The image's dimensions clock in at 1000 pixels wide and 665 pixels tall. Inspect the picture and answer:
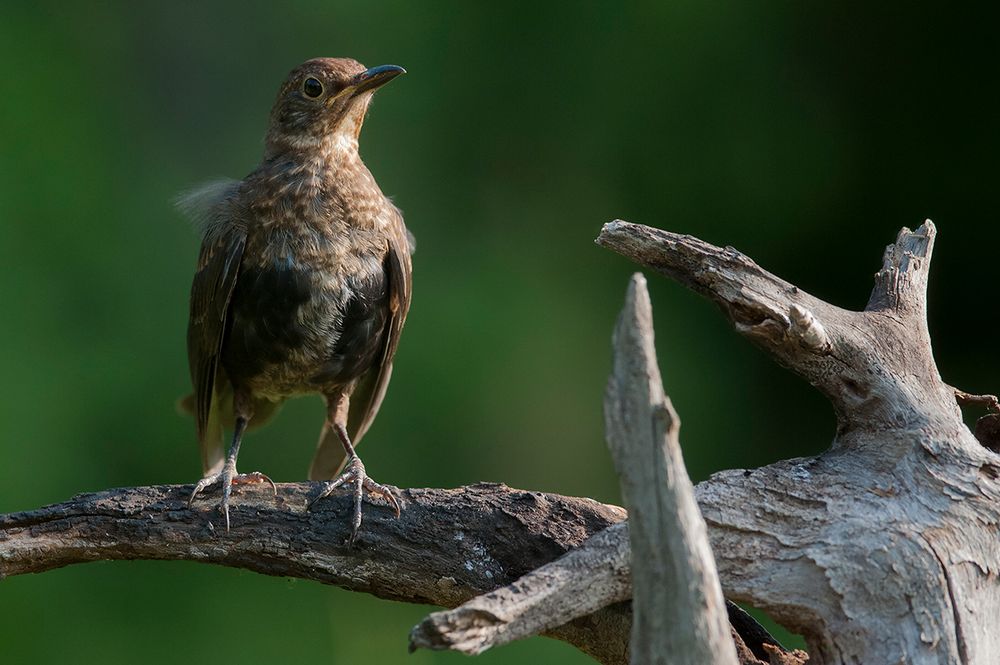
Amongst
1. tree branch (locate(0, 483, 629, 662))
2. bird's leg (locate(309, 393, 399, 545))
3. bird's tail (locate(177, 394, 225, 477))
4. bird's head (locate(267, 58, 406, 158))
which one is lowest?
tree branch (locate(0, 483, 629, 662))

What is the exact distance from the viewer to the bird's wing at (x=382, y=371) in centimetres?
322

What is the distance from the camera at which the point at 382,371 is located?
345cm

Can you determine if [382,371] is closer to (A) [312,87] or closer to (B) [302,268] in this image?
(B) [302,268]

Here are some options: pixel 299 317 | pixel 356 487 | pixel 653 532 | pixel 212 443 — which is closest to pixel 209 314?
pixel 299 317

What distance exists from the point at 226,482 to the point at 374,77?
1.25 meters

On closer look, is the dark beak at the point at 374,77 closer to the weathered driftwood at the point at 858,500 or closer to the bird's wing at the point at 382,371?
the bird's wing at the point at 382,371

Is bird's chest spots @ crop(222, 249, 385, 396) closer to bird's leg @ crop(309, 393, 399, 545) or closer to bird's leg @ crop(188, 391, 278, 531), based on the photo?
bird's leg @ crop(188, 391, 278, 531)

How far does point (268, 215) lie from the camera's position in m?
3.09

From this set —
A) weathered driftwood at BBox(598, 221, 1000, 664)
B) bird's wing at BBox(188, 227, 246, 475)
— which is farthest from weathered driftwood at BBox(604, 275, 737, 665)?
bird's wing at BBox(188, 227, 246, 475)

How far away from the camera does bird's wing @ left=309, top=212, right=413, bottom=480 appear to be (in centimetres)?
322

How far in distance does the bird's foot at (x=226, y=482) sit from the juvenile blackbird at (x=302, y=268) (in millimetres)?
205

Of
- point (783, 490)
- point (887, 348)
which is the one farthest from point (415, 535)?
point (887, 348)

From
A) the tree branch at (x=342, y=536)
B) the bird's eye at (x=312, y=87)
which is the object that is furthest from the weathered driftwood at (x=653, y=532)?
the bird's eye at (x=312, y=87)

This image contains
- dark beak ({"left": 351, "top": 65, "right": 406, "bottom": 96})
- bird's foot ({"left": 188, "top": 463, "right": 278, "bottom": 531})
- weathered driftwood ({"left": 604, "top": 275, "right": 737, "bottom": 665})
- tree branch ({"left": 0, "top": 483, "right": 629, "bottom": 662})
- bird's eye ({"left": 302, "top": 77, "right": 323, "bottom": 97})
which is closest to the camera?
weathered driftwood ({"left": 604, "top": 275, "right": 737, "bottom": 665})
